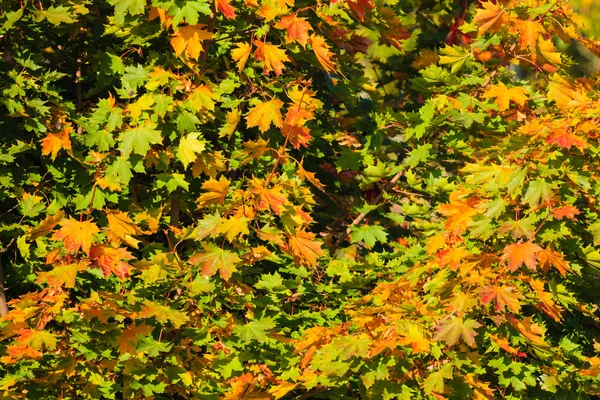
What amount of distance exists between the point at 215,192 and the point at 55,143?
1058 millimetres

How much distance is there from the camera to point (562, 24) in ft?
15.6

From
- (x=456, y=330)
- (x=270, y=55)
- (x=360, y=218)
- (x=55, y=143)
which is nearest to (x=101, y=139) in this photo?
(x=55, y=143)

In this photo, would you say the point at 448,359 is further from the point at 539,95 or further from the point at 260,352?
the point at 539,95

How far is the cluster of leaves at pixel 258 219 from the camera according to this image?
161 inches

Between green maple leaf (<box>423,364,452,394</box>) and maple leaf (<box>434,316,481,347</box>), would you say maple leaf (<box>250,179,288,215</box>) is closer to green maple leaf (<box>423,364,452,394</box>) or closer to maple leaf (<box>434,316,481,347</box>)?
maple leaf (<box>434,316,481,347</box>)

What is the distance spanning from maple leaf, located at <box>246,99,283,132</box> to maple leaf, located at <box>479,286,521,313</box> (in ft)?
4.29

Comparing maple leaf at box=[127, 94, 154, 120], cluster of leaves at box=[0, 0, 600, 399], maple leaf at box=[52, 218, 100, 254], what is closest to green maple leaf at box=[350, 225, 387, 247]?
cluster of leaves at box=[0, 0, 600, 399]

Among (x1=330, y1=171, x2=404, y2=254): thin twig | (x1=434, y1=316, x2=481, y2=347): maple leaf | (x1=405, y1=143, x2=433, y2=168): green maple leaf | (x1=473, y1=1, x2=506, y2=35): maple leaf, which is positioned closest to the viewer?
(x1=434, y1=316, x2=481, y2=347): maple leaf

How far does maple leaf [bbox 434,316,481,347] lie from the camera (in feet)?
12.8

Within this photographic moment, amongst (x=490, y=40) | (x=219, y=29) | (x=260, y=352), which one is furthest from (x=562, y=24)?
(x=260, y=352)

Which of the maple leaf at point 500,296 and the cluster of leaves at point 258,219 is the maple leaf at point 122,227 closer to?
the cluster of leaves at point 258,219

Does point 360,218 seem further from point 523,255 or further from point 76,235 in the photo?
point 76,235

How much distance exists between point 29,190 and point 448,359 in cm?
250

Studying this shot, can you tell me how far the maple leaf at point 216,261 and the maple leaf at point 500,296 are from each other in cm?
114
